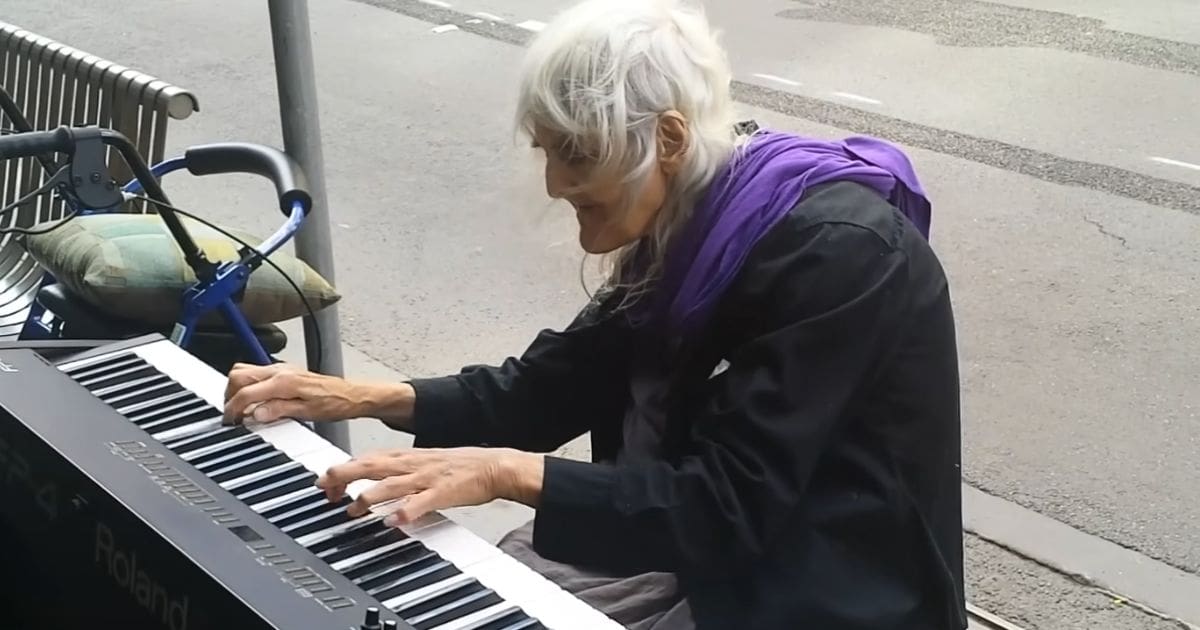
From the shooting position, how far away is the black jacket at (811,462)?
65.4 inches

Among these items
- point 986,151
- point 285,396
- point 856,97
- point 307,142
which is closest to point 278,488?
point 285,396

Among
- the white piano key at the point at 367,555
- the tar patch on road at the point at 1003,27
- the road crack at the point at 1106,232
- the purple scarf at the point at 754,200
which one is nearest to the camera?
the white piano key at the point at 367,555

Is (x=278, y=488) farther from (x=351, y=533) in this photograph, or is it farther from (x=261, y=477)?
(x=351, y=533)

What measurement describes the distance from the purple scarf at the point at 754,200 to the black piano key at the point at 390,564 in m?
A: 0.47

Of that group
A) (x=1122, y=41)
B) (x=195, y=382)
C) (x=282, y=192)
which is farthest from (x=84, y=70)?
(x=1122, y=41)

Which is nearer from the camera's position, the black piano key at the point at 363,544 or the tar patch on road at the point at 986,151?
the black piano key at the point at 363,544

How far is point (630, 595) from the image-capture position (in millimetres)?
1941

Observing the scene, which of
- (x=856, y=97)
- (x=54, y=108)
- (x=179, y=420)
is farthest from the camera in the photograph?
(x=856, y=97)

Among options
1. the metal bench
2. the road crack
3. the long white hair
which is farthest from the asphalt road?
the metal bench

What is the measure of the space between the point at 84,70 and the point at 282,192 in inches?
47.4

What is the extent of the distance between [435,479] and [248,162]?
125 cm

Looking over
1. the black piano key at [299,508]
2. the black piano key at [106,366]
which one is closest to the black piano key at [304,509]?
the black piano key at [299,508]

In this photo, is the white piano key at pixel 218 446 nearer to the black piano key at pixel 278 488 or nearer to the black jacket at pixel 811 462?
the black piano key at pixel 278 488

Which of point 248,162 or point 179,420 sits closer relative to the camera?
point 179,420
